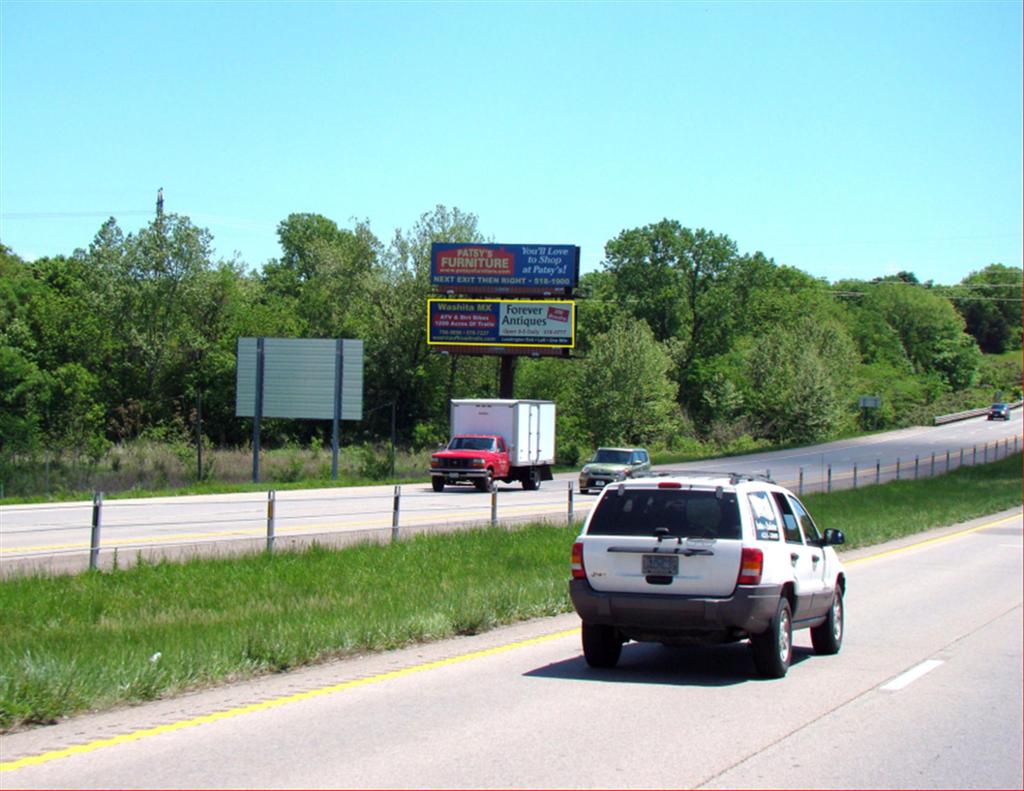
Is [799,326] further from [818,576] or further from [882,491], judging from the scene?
[818,576]

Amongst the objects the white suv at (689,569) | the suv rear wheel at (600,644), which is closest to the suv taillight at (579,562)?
the white suv at (689,569)

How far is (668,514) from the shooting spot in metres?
11.4

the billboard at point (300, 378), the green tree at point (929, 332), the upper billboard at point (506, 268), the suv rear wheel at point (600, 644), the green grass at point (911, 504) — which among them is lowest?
the green grass at point (911, 504)

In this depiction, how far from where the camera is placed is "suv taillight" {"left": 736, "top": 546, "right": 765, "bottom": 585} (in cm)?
1083

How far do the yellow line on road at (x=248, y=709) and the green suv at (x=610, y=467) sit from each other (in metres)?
33.7

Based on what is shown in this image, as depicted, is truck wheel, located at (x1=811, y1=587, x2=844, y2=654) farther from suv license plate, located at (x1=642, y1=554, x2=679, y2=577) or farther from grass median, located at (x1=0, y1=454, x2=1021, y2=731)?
grass median, located at (x1=0, y1=454, x2=1021, y2=731)

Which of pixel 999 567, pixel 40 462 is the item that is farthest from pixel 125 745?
pixel 40 462

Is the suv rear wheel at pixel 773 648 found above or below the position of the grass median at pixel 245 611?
above

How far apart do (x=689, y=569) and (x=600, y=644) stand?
122cm

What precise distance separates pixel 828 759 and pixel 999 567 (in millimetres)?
18033

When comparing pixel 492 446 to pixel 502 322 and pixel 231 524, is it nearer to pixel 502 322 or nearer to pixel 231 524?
pixel 502 322

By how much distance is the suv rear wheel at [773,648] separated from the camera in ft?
36.6

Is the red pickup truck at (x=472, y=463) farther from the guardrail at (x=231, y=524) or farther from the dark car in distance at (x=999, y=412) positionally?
the dark car in distance at (x=999, y=412)

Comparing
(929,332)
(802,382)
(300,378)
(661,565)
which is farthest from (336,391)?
(929,332)
